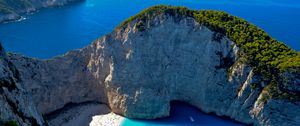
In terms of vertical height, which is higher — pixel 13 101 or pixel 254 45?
pixel 254 45

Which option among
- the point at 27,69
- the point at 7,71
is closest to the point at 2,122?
the point at 7,71

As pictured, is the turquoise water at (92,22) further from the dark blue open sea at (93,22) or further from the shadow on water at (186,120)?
the shadow on water at (186,120)

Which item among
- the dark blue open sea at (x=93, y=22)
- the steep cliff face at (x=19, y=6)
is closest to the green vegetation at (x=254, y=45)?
the dark blue open sea at (x=93, y=22)

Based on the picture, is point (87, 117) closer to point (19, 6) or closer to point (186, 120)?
point (186, 120)

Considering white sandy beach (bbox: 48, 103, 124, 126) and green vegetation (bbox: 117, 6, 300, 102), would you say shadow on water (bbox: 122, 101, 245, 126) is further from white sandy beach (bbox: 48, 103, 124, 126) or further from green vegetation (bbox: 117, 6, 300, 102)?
green vegetation (bbox: 117, 6, 300, 102)

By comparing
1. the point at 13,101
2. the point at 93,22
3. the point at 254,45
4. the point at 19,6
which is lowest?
the point at 13,101

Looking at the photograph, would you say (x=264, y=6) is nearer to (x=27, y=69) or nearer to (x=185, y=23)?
(x=185, y=23)

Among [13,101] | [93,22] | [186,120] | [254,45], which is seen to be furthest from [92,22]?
[13,101]

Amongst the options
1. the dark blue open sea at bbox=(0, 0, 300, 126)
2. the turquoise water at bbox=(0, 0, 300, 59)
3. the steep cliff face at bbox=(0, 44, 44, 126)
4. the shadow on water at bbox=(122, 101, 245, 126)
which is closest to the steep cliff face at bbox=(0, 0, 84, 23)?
the dark blue open sea at bbox=(0, 0, 300, 126)
